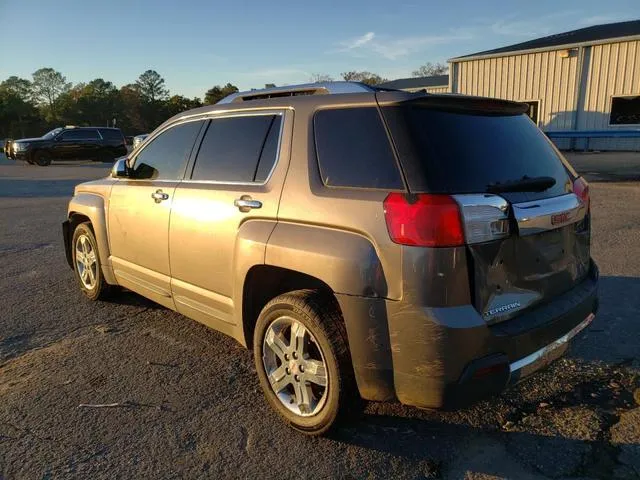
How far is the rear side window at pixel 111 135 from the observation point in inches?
1035

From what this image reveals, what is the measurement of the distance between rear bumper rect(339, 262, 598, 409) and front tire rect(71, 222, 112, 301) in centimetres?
331

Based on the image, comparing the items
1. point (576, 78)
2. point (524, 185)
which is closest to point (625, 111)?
point (576, 78)

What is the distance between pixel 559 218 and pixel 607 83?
22.8 m

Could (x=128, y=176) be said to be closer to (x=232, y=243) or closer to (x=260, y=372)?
(x=232, y=243)

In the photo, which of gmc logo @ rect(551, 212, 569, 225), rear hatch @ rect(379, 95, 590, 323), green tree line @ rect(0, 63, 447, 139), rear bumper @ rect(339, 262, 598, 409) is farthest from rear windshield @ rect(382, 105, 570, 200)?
green tree line @ rect(0, 63, 447, 139)

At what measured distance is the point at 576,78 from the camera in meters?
22.4

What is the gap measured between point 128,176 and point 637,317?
462 cm

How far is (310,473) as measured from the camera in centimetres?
256

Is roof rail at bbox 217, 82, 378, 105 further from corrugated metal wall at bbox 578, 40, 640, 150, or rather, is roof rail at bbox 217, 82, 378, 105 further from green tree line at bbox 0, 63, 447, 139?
green tree line at bbox 0, 63, 447, 139

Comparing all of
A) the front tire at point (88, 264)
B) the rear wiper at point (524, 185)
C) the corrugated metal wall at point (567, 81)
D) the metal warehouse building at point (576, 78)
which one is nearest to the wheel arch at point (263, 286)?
the rear wiper at point (524, 185)

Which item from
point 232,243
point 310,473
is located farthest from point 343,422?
point 232,243

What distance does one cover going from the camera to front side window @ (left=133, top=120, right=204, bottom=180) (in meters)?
3.96

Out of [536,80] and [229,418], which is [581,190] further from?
[536,80]

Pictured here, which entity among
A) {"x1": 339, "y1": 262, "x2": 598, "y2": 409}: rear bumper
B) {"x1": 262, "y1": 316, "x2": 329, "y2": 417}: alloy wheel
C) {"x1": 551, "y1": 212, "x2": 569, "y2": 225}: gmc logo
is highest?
{"x1": 551, "y1": 212, "x2": 569, "y2": 225}: gmc logo
